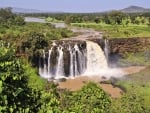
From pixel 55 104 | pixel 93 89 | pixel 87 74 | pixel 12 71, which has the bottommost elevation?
pixel 87 74

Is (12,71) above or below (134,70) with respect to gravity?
above

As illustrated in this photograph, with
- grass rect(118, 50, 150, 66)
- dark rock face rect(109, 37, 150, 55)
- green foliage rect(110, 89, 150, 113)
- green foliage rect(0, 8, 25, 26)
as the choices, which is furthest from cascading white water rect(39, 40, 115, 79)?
green foliage rect(0, 8, 25, 26)

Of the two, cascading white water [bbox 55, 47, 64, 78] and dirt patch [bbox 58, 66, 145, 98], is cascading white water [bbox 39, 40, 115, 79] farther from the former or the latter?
dirt patch [bbox 58, 66, 145, 98]

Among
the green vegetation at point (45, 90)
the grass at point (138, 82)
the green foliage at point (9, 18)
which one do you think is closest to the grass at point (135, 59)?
the green vegetation at point (45, 90)

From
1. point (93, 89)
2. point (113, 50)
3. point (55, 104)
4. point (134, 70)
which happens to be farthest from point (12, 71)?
point (113, 50)

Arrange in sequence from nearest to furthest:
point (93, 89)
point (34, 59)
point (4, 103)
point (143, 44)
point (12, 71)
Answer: point (4, 103) < point (12, 71) < point (93, 89) < point (34, 59) < point (143, 44)

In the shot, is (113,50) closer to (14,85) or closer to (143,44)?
(143,44)

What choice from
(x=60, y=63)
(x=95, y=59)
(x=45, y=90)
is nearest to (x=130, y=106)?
(x=45, y=90)
